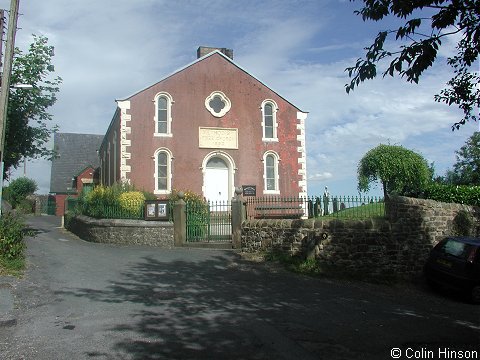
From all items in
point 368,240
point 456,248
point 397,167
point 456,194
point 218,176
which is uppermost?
A: point 397,167

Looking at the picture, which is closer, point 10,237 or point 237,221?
point 10,237

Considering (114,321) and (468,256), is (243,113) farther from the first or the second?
(114,321)

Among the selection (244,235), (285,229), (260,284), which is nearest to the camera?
(260,284)

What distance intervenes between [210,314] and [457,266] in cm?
794

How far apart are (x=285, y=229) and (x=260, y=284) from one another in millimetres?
3620

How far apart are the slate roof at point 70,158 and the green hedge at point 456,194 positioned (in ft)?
109

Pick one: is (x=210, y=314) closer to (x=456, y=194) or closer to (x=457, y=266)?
(x=457, y=266)

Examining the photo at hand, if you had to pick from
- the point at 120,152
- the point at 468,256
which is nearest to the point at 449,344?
the point at 468,256

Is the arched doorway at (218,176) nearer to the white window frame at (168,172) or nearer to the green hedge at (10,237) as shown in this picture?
the white window frame at (168,172)

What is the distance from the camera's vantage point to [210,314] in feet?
27.2

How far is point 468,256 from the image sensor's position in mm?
12750

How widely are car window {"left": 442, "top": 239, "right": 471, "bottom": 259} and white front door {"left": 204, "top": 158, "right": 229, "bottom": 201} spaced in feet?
44.1

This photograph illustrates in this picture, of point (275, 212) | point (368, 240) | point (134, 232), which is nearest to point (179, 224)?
point (134, 232)

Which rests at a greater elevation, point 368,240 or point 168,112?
point 168,112
